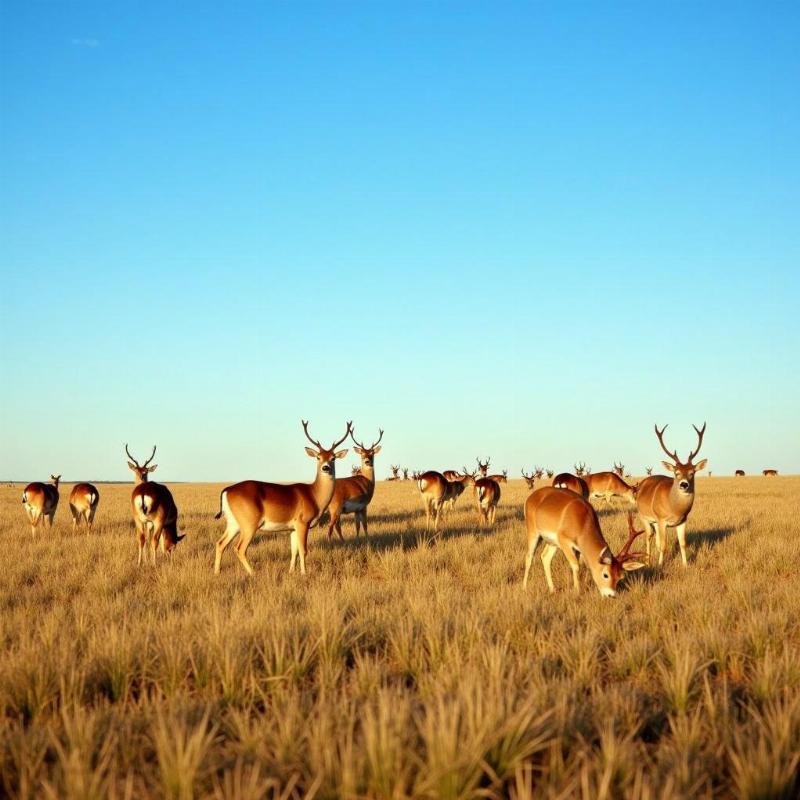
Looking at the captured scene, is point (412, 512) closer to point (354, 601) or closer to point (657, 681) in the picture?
point (354, 601)

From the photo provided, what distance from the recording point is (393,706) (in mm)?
4195

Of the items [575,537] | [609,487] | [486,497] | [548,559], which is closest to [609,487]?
[609,487]

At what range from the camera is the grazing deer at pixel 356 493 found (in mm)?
16234

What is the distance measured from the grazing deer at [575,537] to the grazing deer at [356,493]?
5.98 meters

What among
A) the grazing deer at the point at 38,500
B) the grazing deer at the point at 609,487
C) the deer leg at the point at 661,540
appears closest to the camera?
the deer leg at the point at 661,540

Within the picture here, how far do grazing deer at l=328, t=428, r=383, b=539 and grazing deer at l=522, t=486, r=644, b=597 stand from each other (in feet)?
19.6

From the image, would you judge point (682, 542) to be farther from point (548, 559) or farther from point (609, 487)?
point (609, 487)

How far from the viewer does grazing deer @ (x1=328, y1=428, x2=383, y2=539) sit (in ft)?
53.3

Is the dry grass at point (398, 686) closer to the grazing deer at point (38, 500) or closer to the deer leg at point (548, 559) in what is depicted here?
the deer leg at point (548, 559)

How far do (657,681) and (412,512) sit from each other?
64.0 ft

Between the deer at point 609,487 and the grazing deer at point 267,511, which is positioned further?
the deer at point 609,487

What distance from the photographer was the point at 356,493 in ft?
56.2

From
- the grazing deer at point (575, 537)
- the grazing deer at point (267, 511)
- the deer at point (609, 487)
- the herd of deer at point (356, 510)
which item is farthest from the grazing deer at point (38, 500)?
the deer at point (609, 487)

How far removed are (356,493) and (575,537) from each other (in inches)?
313
